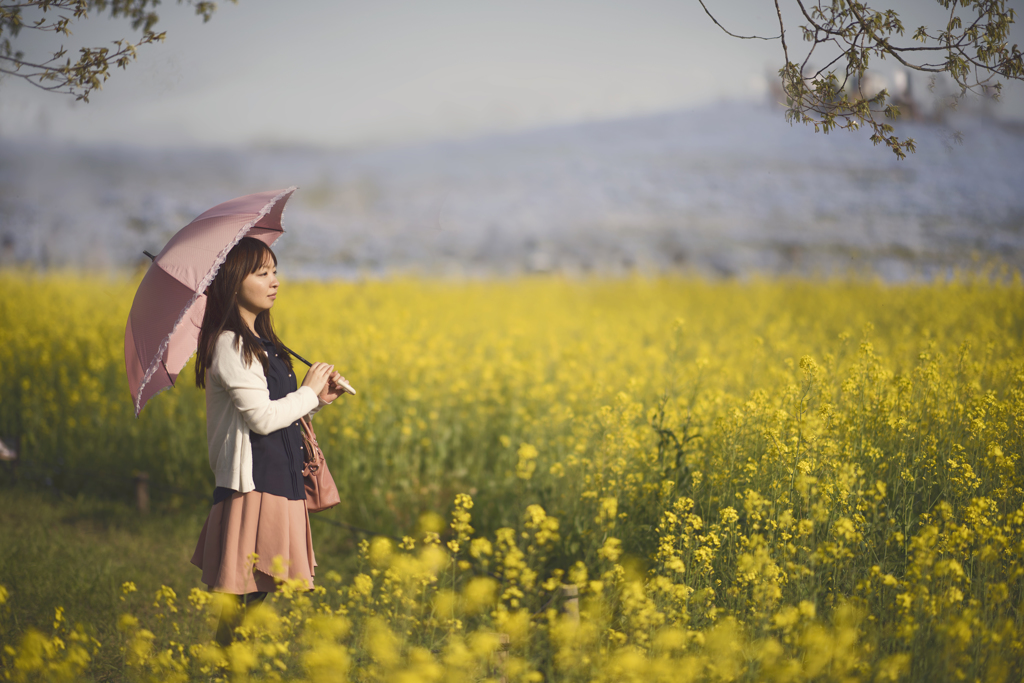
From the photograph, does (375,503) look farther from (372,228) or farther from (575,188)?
(575,188)

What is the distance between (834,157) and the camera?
2703 centimetres

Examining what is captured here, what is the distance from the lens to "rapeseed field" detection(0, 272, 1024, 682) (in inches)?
72.7

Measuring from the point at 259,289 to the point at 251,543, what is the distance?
2.75ft

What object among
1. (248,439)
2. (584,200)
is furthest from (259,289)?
(584,200)

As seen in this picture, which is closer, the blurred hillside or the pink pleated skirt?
the pink pleated skirt

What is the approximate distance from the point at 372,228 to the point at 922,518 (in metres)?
24.6

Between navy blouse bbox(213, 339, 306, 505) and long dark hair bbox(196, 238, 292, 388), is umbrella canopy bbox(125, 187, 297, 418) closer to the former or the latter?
long dark hair bbox(196, 238, 292, 388)

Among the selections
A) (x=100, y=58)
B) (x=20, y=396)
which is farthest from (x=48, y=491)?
(x=100, y=58)

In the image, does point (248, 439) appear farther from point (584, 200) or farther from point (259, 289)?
point (584, 200)

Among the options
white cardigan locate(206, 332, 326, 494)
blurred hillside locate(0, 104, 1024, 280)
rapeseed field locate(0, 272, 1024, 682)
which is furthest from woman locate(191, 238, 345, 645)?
blurred hillside locate(0, 104, 1024, 280)

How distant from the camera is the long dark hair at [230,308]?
2.02 m

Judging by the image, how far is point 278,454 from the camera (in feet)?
6.79

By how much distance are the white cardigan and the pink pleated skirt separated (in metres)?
0.08

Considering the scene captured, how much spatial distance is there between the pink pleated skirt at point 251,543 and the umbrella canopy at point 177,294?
0.45 m
